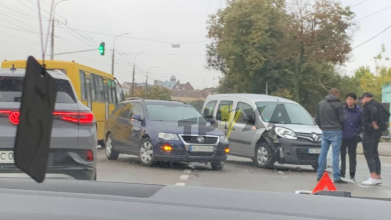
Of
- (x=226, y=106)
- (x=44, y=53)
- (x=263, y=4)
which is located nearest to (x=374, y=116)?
(x=226, y=106)

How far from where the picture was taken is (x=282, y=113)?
518 inches

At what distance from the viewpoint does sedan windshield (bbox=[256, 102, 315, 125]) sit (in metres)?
12.9

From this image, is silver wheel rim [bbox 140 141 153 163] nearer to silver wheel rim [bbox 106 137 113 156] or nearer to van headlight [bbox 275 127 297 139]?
silver wheel rim [bbox 106 137 113 156]

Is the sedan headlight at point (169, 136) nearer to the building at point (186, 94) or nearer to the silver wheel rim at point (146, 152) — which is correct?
the silver wheel rim at point (146, 152)

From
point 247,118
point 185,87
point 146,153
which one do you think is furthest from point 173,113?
point 185,87

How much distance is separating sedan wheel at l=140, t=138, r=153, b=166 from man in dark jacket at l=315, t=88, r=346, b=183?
11.6ft

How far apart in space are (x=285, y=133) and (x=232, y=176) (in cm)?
193

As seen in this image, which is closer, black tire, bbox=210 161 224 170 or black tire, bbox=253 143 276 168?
black tire, bbox=210 161 224 170

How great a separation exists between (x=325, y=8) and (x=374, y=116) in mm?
17563

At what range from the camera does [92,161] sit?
6492 millimetres

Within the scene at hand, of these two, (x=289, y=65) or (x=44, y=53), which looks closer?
(x=44, y=53)

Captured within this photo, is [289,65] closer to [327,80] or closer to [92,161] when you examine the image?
[327,80]

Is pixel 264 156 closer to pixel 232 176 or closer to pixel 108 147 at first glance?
pixel 232 176

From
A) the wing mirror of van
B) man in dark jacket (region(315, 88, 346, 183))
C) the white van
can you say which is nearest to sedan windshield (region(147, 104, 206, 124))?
the white van
